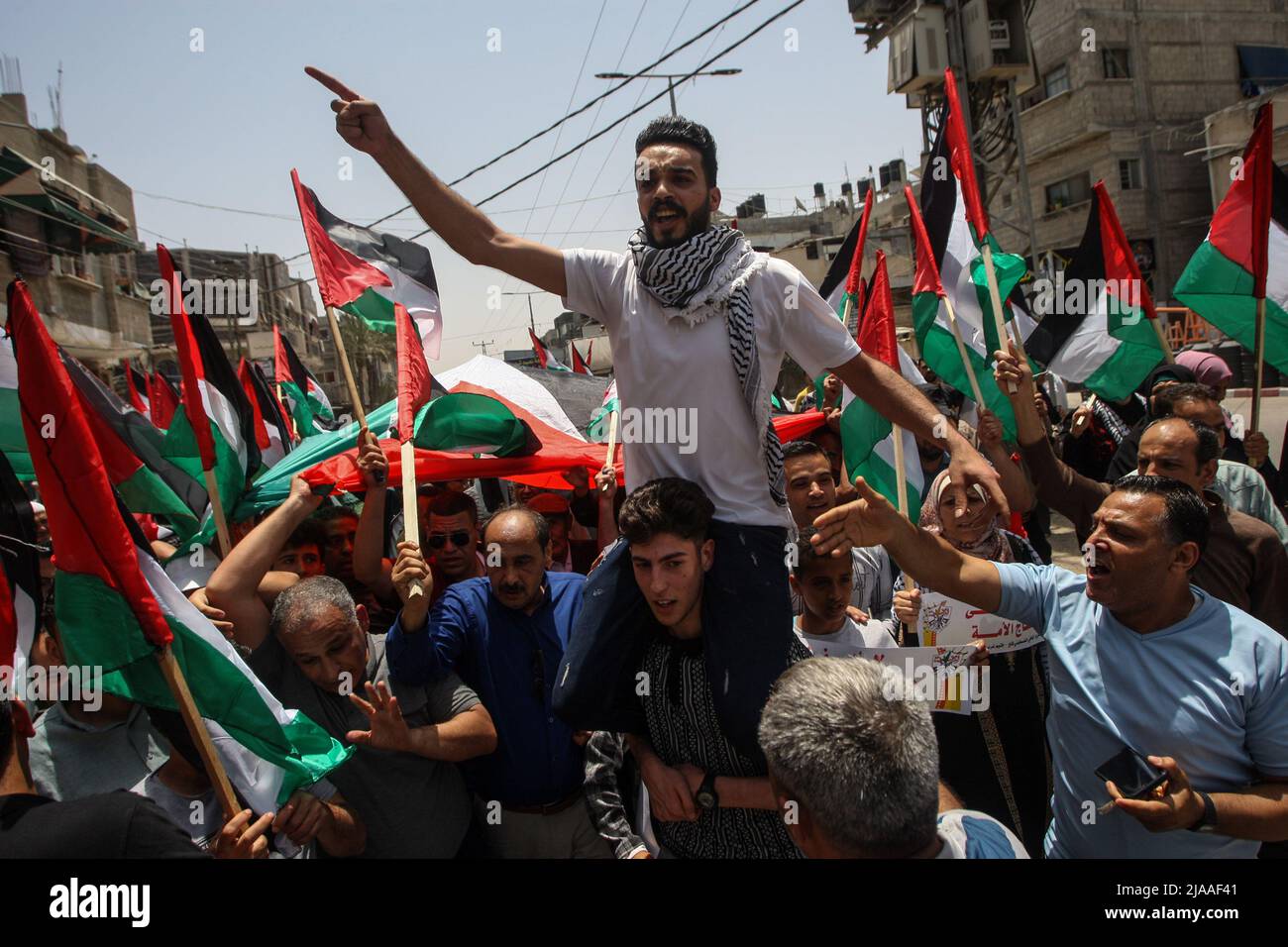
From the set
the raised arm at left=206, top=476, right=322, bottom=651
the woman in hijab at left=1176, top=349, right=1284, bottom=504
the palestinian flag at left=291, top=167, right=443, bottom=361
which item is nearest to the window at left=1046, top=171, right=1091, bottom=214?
the woman in hijab at left=1176, top=349, right=1284, bottom=504

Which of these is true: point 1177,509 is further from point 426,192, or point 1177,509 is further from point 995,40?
point 995,40

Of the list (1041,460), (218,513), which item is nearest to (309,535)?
(218,513)

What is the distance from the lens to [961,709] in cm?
314

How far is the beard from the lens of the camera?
2596mm

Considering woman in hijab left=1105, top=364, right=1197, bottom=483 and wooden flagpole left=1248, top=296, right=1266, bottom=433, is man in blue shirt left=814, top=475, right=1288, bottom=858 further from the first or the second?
wooden flagpole left=1248, top=296, right=1266, bottom=433

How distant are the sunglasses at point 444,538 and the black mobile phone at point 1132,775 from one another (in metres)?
3.22

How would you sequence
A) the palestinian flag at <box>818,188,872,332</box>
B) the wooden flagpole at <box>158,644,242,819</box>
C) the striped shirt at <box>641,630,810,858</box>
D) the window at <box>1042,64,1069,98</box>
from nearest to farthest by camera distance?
the wooden flagpole at <box>158,644,242,819</box>
the striped shirt at <box>641,630,810,858</box>
the palestinian flag at <box>818,188,872,332</box>
the window at <box>1042,64,1069,98</box>

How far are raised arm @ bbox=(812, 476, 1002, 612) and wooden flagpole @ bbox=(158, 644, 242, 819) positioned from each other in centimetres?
170

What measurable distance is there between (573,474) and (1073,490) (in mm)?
3122

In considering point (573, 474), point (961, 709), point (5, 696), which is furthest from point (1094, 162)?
point (5, 696)

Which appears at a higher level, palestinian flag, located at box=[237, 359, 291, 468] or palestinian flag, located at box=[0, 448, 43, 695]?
palestinian flag, located at box=[237, 359, 291, 468]

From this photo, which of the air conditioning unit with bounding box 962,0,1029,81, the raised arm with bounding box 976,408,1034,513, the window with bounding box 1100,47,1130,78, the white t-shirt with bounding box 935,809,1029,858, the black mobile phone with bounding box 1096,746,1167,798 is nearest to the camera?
the white t-shirt with bounding box 935,809,1029,858

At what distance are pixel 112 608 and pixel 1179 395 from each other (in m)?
4.62
